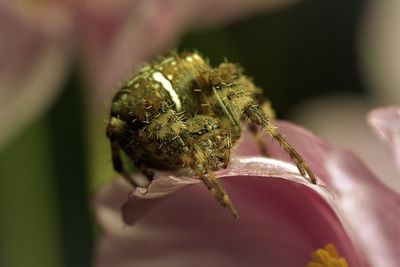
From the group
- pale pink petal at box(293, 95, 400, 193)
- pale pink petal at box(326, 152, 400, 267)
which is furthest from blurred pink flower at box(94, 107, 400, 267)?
pale pink petal at box(293, 95, 400, 193)

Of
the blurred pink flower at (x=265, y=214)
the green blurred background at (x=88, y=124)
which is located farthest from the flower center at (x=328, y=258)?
the green blurred background at (x=88, y=124)

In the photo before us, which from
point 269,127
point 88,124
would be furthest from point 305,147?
point 88,124

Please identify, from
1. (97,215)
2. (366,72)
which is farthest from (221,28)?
(97,215)

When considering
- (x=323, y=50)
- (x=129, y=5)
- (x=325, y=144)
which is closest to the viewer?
(x=325, y=144)

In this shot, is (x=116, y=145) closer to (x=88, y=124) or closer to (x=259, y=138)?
(x=259, y=138)

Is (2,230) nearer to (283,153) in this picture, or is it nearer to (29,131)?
(29,131)

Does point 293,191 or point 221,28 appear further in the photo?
point 221,28

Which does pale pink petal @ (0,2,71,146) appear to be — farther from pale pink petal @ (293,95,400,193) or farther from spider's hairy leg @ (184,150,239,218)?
spider's hairy leg @ (184,150,239,218)

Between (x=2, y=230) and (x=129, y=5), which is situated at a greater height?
(x=129, y=5)
